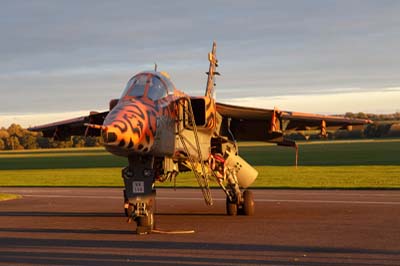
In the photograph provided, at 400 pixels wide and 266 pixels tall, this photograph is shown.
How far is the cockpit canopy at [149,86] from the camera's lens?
1819cm

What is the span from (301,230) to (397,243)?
2961mm

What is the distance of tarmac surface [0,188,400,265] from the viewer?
1341cm

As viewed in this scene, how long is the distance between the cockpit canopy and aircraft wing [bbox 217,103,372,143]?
12.1ft

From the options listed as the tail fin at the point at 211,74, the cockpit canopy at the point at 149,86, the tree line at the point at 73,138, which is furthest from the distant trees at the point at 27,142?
the cockpit canopy at the point at 149,86

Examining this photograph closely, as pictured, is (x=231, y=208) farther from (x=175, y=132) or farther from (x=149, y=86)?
(x=149, y=86)

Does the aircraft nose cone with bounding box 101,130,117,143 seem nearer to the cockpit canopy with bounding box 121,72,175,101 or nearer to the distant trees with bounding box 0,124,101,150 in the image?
the cockpit canopy with bounding box 121,72,175,101

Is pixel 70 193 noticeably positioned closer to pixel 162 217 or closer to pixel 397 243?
pixel 162 217

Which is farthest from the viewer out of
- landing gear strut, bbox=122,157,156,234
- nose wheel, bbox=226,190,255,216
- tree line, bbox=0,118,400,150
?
tree line, bbox=0,118,400,150

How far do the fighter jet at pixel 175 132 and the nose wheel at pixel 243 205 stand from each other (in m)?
0.03

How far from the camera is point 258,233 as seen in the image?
675 inches

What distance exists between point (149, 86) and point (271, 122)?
5.09m

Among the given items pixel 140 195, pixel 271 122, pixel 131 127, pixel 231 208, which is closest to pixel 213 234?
pixel 140 195

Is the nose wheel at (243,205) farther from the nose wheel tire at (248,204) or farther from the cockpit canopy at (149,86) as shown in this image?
the cockpit canopy at (149,86)

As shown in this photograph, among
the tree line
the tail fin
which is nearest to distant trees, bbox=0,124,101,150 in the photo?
the tree line
